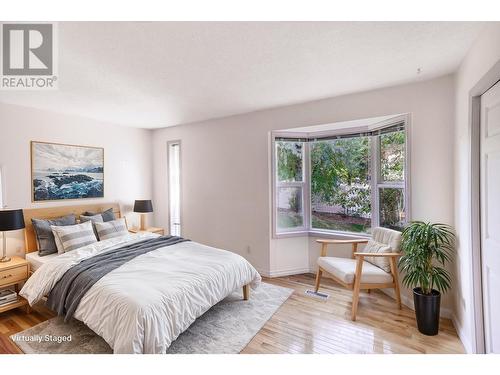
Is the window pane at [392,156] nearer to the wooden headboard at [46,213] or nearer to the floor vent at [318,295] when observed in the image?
the floor vent at [318,295]

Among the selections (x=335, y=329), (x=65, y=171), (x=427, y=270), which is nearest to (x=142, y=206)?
(x=65, y=171)

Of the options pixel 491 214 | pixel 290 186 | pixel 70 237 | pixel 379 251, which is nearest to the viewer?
pixel 491 214

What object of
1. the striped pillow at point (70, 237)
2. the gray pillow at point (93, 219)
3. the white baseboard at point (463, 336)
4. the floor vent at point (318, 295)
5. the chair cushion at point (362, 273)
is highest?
the gray pillow at point (93, 219)

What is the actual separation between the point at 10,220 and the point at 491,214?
430cm

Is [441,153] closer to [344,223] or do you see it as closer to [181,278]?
[344,223]

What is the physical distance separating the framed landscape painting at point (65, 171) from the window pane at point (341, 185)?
133 inches

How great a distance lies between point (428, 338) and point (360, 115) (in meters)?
2.31

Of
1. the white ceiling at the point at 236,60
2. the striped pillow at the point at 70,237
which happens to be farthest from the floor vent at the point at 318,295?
the striped pillow at the point at 70,237

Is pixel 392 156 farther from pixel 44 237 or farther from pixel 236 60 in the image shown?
pixel 44 237

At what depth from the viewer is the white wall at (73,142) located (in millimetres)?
3072

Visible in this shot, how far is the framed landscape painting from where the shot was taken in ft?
10.9

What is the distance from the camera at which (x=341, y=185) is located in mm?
3758

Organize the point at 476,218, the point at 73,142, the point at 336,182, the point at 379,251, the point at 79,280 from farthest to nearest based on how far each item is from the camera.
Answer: the point at 336,182, the point at 73,142, the point at 379,251, the point at 79,280, the point at 476,218
